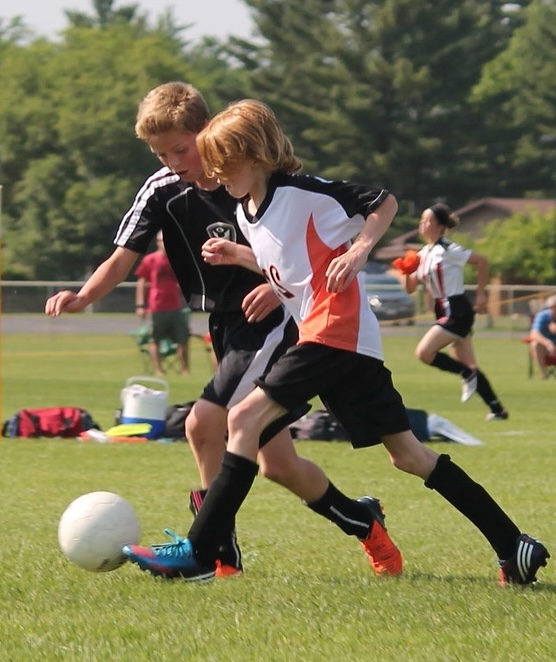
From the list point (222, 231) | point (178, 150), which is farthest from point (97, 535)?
point (178, 150)

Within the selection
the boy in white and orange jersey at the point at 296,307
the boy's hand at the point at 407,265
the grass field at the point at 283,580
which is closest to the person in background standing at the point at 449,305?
the boy's hand at the point at 407,265

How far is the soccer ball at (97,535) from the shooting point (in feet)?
18.7

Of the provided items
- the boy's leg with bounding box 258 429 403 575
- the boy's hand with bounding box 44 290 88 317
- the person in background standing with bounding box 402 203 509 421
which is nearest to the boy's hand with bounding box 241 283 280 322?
the boy's leg with bounding box 258 429 403 575

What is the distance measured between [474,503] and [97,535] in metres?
1.41

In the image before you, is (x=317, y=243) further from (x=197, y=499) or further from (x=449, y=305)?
(x=449, y=305)

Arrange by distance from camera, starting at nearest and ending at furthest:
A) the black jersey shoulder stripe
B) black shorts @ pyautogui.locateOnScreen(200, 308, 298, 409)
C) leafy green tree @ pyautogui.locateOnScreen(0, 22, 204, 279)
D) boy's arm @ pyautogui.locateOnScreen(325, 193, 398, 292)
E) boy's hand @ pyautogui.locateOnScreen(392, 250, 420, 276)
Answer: boy's arm @ pyautogui.locateOnScreen(325, 193, 398, 292)
black shorts @ pyautogui.locateOnScreen(200, 308, 298, 409)
the black jersey shoulder stripe
boy's hand @ pyautogui.locateOnScreen(392, 250, 420, 276)
leafy green tree @ pyautogui.locateOnScreen(0, 22, 204, 279)

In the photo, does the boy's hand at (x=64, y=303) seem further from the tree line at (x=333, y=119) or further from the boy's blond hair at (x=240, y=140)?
the tree line at (x=333, y=119)

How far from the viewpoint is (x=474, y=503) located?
5.65 metres

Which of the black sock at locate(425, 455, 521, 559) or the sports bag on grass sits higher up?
the black sock at locate(425, 455, 521, 559)

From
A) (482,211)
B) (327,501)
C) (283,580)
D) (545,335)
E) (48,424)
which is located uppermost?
(327,501)

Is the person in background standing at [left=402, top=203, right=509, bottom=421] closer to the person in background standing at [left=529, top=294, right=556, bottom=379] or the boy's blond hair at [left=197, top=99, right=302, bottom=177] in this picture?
the person in background standing at [left=529, top=294, right=556, bottom=379]

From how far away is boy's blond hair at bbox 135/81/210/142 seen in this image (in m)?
5.79

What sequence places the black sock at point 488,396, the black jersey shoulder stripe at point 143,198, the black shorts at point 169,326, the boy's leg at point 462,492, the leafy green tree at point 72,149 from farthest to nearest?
the leafy green tree at point 72,149
the black shorts at point 169,326
the black sock at point 488,396
the black jersey shoulder stripe at point 143,198
the boy's leg at point 462,492

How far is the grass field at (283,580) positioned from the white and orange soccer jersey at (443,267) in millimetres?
2669
